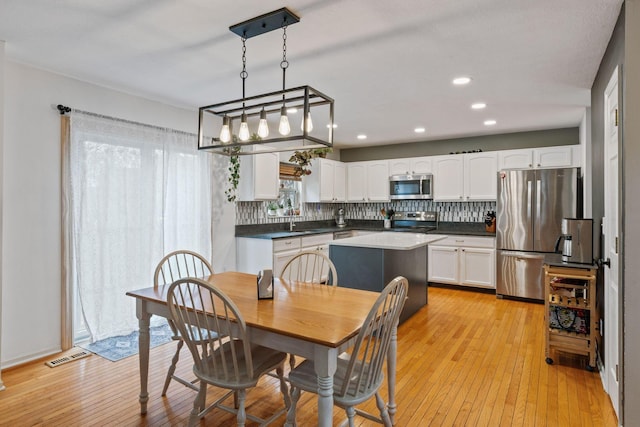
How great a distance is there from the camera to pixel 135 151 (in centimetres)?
373

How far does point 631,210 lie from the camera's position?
6.63 ft

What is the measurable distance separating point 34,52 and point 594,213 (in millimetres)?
4662

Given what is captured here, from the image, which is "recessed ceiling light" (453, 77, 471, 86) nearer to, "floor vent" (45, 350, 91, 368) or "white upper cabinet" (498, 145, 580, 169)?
"white upper cabinet" (498, 145, 580, 169)

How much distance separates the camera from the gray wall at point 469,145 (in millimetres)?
5320

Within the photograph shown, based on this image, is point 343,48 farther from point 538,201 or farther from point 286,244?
point 538,201

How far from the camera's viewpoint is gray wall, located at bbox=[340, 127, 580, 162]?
5320mm

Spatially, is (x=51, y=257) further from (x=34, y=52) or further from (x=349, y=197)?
(x=349, y=197)

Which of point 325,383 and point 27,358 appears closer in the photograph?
point 325,383

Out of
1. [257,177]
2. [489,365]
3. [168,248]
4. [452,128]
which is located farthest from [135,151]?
[452,128]

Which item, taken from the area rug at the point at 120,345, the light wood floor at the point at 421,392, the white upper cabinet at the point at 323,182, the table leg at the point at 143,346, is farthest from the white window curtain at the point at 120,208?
the white upper cabinet at the point at 323,182

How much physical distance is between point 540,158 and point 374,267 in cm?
313

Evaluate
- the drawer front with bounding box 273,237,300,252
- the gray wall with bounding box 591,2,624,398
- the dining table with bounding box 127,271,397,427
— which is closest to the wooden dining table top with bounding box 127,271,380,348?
the dining table with bounding box 127,271,397,427

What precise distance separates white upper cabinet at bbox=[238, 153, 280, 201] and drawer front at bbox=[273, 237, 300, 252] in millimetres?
659

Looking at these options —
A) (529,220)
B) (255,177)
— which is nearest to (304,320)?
(255,177)
